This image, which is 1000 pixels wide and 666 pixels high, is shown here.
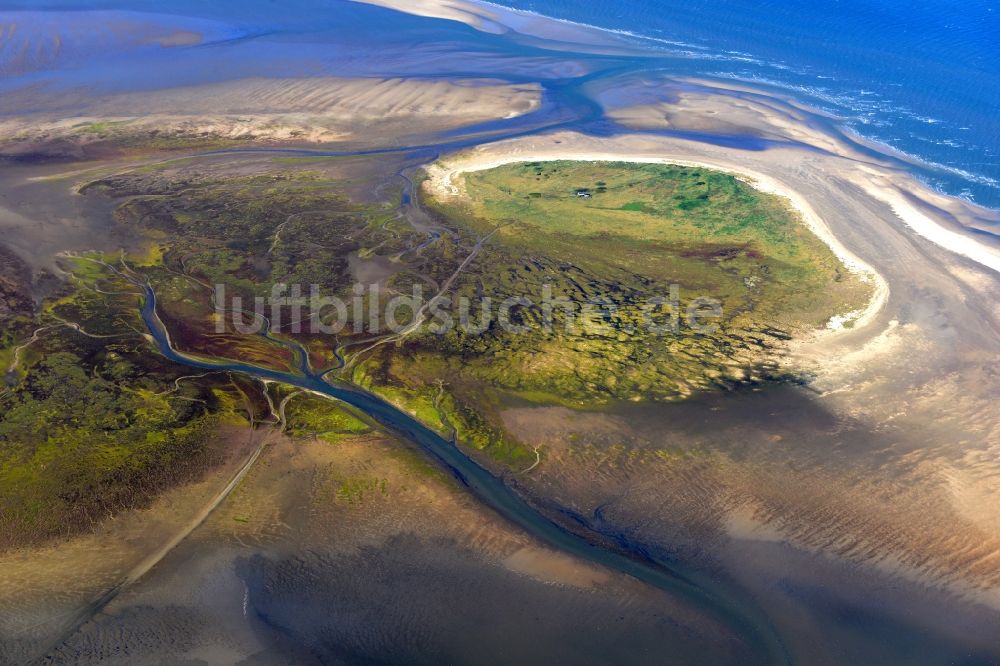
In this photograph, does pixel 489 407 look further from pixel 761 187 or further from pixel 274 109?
pixel 274 109

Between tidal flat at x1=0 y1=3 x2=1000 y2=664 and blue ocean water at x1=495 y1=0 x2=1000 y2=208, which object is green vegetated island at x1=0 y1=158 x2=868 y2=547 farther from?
blue ocean water at x1=495 y1=0 x2=1000 y2=208

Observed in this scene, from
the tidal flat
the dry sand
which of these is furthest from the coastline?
the dry sand

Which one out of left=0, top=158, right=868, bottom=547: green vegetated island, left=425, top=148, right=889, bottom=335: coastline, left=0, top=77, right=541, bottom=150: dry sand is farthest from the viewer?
left=0, top=77, right=541, bottom=150: dry sand

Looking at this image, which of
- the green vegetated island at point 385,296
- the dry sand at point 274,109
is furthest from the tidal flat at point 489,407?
the dry sand at point 274,109

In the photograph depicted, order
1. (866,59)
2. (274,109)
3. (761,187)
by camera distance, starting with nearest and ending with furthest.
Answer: (761,187), (274,109), (866,59)

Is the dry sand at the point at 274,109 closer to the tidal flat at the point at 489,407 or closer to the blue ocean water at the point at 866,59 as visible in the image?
the tidal flat at the point at 489,407

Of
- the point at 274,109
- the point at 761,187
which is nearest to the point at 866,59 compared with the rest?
the point at 761,187
